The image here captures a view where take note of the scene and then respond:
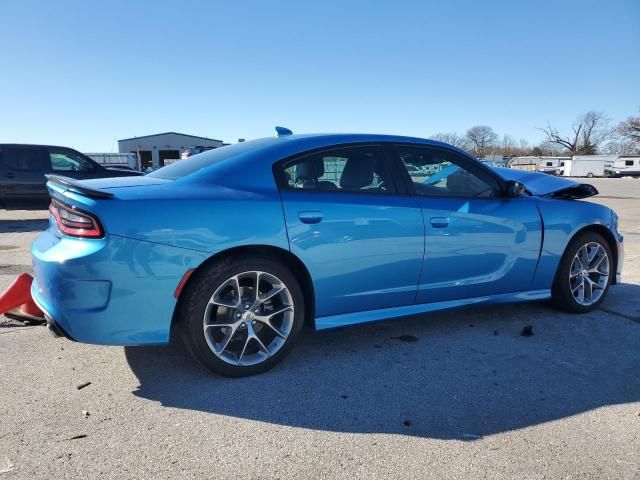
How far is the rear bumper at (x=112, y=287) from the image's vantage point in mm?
2551

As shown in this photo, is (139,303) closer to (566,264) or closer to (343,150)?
(343,150)

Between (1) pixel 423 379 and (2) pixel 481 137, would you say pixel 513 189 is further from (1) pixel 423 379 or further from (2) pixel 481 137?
(2) pixel 481 137

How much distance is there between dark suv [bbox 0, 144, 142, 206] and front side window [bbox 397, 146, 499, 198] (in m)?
8.12

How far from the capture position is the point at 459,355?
11.1 feet

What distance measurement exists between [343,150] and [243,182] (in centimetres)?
81

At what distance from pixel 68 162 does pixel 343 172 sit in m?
9.50

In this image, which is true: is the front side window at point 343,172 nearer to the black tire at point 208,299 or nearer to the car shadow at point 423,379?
the black tire at point 208,299

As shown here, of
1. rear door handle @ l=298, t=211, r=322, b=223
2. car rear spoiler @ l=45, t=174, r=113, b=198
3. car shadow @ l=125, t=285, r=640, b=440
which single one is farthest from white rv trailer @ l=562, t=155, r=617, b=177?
car rear spoiler @ l=45, t=174, r=113, b=198

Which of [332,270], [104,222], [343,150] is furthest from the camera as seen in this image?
[343,150]

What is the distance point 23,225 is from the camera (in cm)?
1009

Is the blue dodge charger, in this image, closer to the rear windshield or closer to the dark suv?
the rear windshield

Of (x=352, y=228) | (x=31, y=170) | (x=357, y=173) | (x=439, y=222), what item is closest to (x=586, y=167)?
(x=31, y=170)

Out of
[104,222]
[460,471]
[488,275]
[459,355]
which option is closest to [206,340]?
[104,222]

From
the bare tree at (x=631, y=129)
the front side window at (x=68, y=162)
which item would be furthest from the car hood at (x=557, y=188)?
the bare tree at (x=631, y=129)
